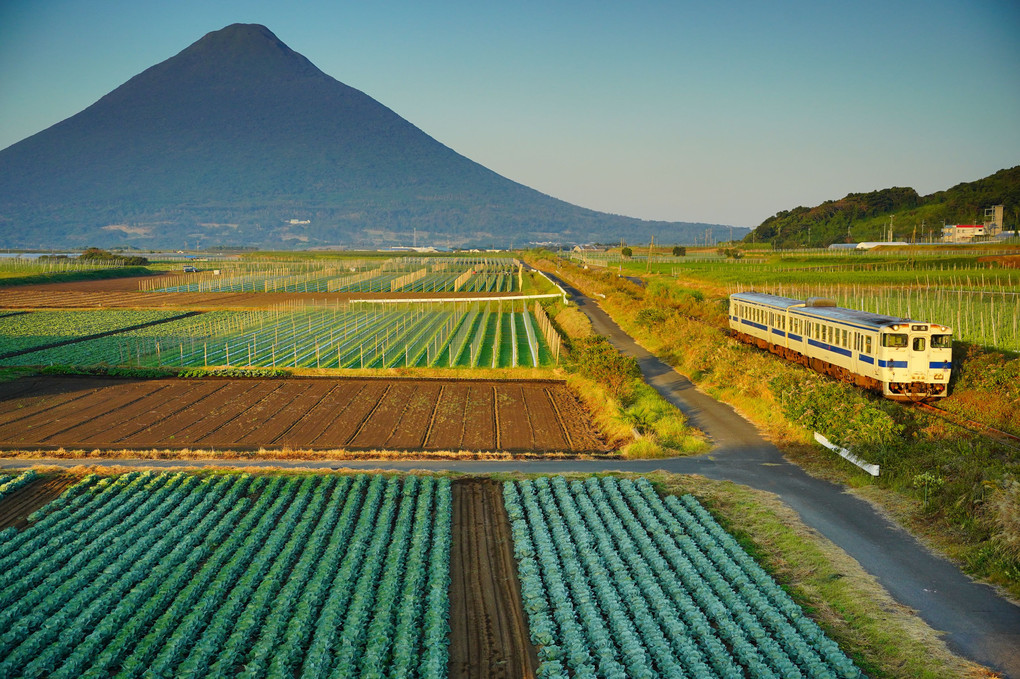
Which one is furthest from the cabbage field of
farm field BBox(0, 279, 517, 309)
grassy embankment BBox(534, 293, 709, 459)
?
farm field BBox(0, 279, 517, 309)

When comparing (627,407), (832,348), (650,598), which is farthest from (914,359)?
(650,598)

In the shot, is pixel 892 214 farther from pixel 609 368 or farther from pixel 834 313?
pixel 609 368

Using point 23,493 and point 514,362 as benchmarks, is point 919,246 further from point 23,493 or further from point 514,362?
point 23,493

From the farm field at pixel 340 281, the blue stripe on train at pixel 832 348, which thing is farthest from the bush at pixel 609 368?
the farm field at pixel 340 281

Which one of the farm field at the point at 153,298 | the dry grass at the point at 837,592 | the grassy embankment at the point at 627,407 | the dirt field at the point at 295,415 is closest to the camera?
the dry grass at the point at 837,592

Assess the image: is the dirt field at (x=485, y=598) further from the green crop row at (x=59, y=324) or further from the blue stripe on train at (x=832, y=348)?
the green crop row at (x=59, y=324)
